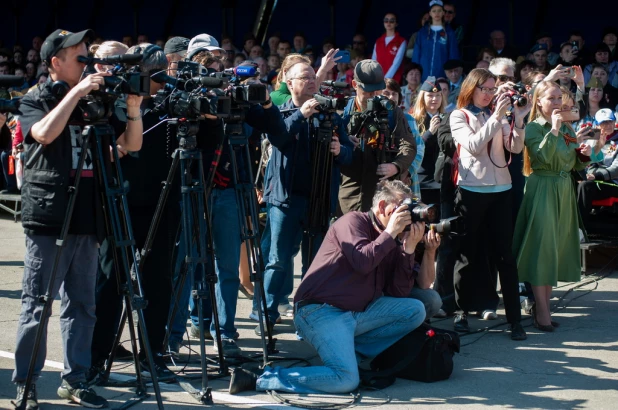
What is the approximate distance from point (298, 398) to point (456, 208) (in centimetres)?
234

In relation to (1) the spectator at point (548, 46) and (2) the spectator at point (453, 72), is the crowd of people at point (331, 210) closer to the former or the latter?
(2) the spectator at point (453, 72)

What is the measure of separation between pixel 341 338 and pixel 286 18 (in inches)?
449

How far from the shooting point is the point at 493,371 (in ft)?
18.5

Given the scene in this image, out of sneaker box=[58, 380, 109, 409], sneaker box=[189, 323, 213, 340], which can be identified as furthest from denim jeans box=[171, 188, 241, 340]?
sneaker box=[58, 380, 109, 409]

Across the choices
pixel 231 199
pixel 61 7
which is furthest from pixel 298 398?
pixel 61 7

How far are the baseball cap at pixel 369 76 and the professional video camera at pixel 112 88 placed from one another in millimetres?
2518

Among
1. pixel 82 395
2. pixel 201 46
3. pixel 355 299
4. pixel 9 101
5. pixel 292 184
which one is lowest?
pixel 82 395

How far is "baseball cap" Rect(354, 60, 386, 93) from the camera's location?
6.73 m

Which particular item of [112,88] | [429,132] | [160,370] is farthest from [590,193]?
[112,88]

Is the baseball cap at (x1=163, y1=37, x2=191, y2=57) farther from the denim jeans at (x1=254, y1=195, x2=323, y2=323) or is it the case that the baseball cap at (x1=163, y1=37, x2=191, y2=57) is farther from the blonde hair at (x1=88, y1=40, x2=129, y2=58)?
the denim jeans at (x1=254, y1=195, x2=323, y2=323)

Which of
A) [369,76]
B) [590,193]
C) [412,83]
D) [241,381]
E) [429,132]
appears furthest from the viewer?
[412,83]

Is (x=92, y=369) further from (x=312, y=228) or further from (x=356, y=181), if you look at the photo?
(x=356, y=181)

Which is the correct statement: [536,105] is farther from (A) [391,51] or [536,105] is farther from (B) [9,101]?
(A) [391,51]

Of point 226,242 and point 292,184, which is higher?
point 292,184
